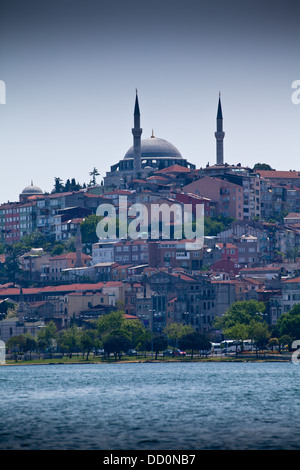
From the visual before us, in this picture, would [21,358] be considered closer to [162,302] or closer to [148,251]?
[162,302]

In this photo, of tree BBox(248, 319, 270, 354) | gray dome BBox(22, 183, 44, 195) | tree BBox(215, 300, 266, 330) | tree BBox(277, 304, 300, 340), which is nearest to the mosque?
gray dome BBox(22, 183, 44, 195)

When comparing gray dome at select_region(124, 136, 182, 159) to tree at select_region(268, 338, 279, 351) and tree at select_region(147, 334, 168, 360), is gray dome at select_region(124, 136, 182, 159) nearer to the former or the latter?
tree at select_region(147, 334, 168, 360)

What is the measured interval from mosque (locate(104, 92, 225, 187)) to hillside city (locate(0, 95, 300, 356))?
0.18 metres

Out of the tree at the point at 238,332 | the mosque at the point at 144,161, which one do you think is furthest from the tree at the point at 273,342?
the mosque at the point at 144,161

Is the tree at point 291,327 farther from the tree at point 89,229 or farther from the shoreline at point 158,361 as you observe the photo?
the tree at point 89,229

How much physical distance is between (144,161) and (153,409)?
12481 centimetres

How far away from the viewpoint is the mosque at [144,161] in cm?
17050

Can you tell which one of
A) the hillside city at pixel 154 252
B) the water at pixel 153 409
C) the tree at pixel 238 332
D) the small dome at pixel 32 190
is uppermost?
the small dome at pixel 32 190

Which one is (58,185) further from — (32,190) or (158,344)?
(158,344)

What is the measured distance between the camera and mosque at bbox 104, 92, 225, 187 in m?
170

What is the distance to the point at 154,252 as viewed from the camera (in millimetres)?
138875

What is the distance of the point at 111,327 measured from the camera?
112 metres

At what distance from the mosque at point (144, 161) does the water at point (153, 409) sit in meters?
82.8
